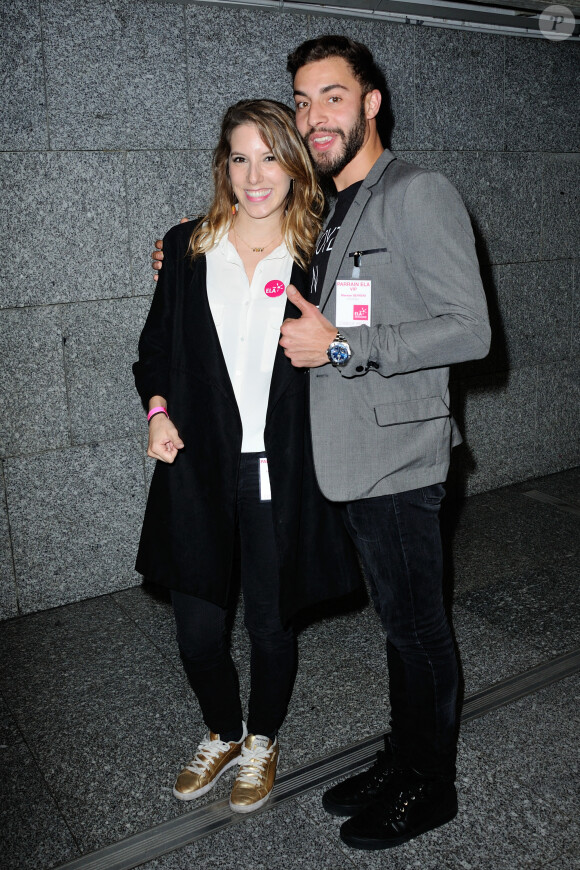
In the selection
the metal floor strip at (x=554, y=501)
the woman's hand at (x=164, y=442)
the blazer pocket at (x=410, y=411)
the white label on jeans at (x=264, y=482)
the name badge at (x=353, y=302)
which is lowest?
the metal floor strip at (x=554, y=501)

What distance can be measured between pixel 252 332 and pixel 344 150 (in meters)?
0.52

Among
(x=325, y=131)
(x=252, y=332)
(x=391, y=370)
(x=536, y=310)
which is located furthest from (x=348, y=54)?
(x=536, y=310)

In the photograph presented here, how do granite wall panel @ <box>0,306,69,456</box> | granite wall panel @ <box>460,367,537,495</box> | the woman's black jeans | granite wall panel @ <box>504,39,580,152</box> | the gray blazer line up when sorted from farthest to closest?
granite wall panel @ <box>460,367,537,495</box> < granite wall panel @ <box>504,39,580,152</box> < granite wall panel @ <box>0,306,69,456</box> < the woman's black jeans < the gray blazer

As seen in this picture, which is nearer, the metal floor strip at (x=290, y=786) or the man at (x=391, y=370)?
the man at (x=391, y=370)

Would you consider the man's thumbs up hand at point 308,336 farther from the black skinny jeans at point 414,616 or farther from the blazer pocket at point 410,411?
the black skinny jeans at point 414,616

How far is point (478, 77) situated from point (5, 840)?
13.5 ft

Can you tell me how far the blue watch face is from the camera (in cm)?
181

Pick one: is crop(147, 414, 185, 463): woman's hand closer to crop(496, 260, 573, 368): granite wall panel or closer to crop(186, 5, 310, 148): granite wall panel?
crop(186, 5, 310, 148): granite wall panel

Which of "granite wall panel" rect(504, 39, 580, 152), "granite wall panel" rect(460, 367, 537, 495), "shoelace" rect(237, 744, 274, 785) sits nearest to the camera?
"shoelace" rect(237, 744, 274, 785)

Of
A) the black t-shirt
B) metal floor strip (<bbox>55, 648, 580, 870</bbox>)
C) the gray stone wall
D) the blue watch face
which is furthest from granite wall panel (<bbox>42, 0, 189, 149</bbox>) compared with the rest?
metal floor strip (<bbox>55, 648, 580, 870</bbox>)

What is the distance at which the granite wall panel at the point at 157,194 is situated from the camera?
10.9ft

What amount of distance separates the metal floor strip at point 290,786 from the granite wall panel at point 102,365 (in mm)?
1747

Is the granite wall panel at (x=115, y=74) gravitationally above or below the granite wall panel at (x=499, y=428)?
above

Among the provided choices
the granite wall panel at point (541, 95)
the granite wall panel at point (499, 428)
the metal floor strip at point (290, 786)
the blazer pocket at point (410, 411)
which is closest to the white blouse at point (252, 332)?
the blazer pocket at point (410, 411)
